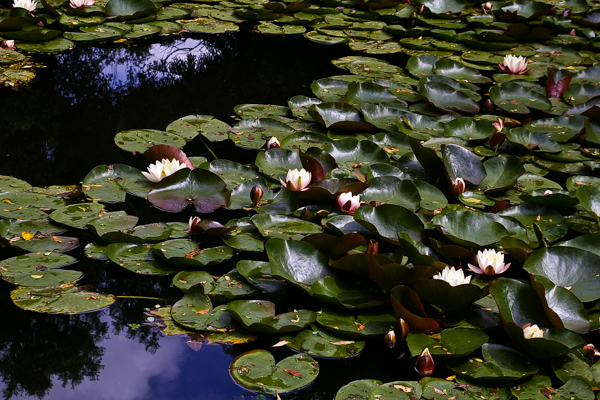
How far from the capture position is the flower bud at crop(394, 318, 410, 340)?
203 centimetres

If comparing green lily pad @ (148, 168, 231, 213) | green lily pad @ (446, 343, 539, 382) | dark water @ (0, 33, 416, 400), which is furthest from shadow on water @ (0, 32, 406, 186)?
green lily pad @ (446, 343, 539, 382)

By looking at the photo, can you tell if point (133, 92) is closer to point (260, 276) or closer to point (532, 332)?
point (260, 276)

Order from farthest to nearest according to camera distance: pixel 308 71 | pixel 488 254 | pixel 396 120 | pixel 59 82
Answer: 1. pixel 308 71
2. pixel 59 82
3. pixel 396 120
4. pixel 488 254

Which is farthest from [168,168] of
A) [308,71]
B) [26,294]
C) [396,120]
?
[308,71]

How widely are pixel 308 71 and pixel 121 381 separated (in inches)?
134

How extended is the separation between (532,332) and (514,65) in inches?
130

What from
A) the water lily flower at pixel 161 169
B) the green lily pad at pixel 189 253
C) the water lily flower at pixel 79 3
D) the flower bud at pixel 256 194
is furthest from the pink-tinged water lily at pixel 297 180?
the water lily flower at pixel 79 3

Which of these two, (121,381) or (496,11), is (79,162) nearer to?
(121,381)

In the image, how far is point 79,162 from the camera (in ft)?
10.4

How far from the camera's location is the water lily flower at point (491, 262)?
233 cm

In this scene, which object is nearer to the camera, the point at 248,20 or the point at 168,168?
the point at 168,168

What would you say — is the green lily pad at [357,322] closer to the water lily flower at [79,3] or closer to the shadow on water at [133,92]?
the shadow on water at [133,92]

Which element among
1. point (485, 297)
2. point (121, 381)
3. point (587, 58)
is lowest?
point (121, 381)

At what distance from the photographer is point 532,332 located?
1.92m
